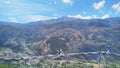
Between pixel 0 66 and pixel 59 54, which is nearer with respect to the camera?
pixel 0 66

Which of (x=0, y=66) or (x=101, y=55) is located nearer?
(x=0, y=66)

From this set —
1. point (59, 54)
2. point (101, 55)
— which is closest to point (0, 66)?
point (59, 54)

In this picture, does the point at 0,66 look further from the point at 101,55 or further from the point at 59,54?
the point at 101,55
